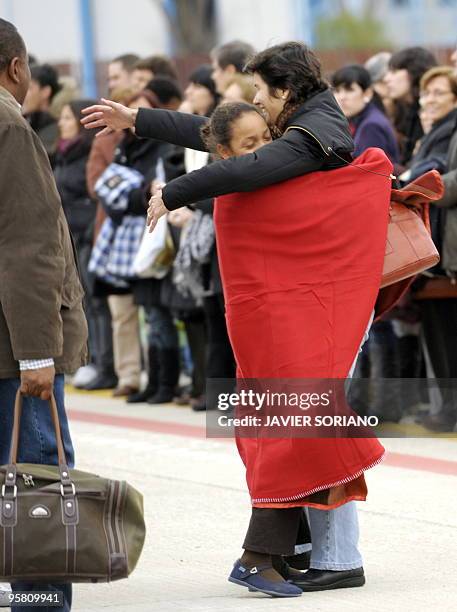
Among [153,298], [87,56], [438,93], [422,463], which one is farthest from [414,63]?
[87,56]

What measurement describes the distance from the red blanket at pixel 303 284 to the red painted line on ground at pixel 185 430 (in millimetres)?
2521

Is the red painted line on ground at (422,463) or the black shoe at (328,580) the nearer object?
the black shoe at (328,580)

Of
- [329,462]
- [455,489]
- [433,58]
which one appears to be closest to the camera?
[329,462]

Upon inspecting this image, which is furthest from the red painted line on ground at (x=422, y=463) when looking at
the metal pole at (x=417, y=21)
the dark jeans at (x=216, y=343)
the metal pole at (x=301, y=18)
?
the metal pole at (x=417, y=21)

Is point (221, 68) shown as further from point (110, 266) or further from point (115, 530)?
point (115, 530)

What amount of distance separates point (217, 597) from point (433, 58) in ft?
19.4

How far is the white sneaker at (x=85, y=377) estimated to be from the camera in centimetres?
1232

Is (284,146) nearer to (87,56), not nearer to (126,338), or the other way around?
(126,338)

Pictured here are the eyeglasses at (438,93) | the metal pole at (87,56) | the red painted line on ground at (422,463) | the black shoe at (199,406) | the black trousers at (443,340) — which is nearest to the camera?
the red painted line on ground at (422,463)

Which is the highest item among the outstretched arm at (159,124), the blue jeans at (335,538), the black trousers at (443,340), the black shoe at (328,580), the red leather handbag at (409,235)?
the outstretched arm at (159,124)

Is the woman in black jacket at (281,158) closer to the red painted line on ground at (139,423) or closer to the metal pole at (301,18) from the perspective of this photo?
the red painted line on ground at (139,423)

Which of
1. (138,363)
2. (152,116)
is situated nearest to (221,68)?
(138,363)

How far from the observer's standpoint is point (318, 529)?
218 inches

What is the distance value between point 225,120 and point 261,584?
1670 millimetres
